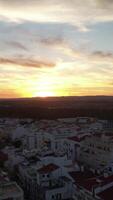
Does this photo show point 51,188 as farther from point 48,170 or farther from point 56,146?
point 56,146

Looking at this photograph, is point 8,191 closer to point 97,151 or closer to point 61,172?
point 61,172

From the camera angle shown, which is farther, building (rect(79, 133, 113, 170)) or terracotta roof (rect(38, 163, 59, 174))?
building (rect(79, 133, 113, 170))

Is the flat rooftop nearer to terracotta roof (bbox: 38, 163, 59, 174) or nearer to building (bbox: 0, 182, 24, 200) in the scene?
building (bbox: 0, 182, 24, 200)


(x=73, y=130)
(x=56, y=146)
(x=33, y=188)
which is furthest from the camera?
(x=73, y=130)

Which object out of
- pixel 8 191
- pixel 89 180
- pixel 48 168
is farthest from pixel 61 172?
pixel 8 191

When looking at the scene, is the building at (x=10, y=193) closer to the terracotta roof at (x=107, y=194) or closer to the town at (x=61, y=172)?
the town at (x=61, y=172)

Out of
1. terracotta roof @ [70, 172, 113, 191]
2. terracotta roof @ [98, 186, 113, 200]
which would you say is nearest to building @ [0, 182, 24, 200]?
terracotta roof @ [70, 172, 113, 191]

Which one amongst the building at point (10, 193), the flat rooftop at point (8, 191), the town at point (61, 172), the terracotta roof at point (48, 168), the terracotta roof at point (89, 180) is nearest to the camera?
the building at point (10, 193)

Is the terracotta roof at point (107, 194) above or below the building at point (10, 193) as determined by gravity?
below

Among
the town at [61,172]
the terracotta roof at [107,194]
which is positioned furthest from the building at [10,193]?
the terracotta roof at [107,194]

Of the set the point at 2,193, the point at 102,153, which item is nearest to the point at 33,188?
the point at 2,193

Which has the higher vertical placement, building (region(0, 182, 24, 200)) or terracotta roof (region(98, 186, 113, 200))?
building (region(0, 182, 24, 200))
